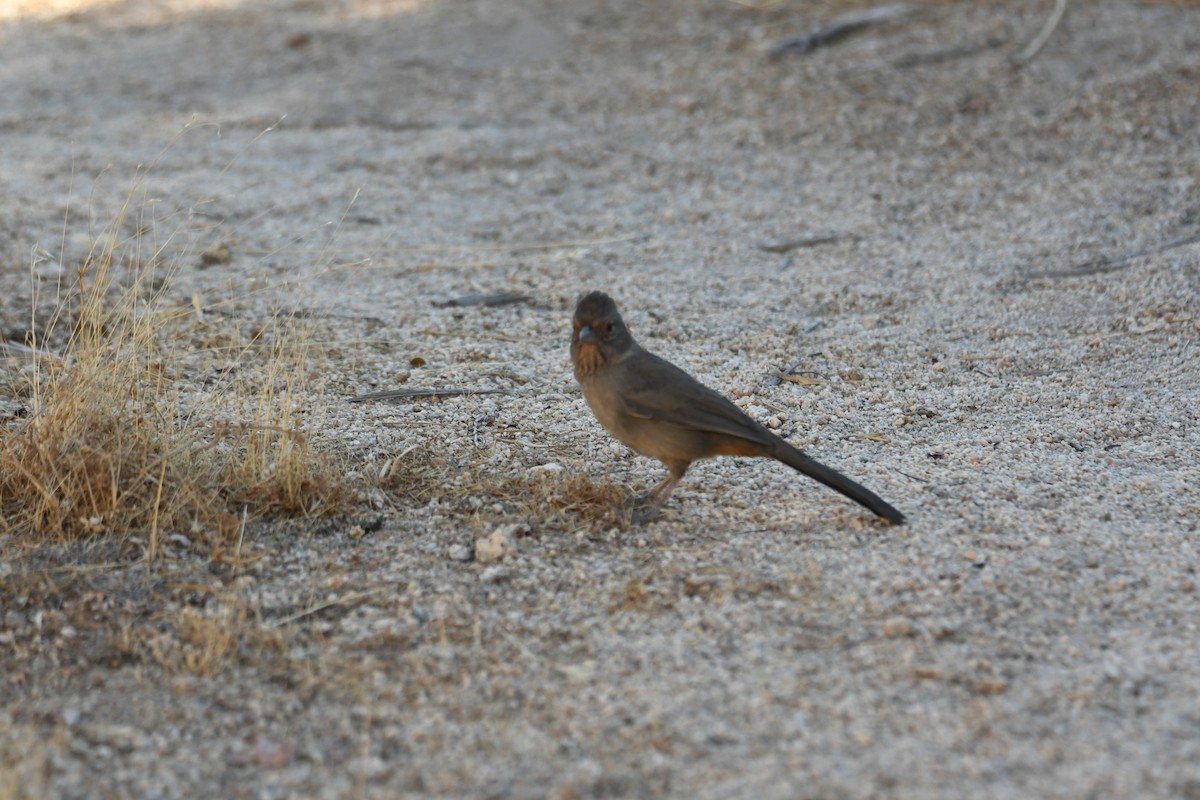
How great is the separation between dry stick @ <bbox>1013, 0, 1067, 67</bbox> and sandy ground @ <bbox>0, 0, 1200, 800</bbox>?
11 centimetres

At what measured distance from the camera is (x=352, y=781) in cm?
304

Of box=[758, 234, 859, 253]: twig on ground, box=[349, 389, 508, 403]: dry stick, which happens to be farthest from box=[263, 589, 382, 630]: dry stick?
box=[758, 234, 859, 253]: twig on ground

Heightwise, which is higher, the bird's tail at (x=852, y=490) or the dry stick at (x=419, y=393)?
the dry stick at (x=419, y=393)

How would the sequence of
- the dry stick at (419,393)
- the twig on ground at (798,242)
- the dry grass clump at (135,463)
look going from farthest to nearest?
the twig on ground at (798,242), the dry stick at (419,393), the dry grass clump at (135,463)

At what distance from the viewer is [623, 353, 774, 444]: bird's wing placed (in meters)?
4.27

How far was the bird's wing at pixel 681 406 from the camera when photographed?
4.27m

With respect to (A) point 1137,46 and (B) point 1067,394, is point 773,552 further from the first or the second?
(A) point 1137,46

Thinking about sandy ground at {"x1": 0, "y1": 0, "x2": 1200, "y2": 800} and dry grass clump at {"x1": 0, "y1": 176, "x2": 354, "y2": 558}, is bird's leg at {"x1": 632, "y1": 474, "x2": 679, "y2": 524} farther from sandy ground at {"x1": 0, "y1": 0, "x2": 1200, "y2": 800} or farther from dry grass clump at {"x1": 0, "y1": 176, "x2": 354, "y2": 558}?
dry grass clump at {"x1": 0, "y1": 176, "x2": 354, "y2": 558}

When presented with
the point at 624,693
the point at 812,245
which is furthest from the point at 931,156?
Result: the point at 624,693

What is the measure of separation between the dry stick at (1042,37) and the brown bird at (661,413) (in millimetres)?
6195

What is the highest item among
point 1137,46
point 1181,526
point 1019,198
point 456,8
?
point 456,8

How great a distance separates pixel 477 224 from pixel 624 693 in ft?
15.8

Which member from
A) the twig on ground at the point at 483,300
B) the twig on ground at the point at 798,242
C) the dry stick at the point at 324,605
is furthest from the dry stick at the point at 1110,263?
the dry stick at the point at 324,605

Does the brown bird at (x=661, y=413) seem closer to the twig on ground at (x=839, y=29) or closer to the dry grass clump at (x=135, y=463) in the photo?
the dry grass clump at (x=135, y=463)
